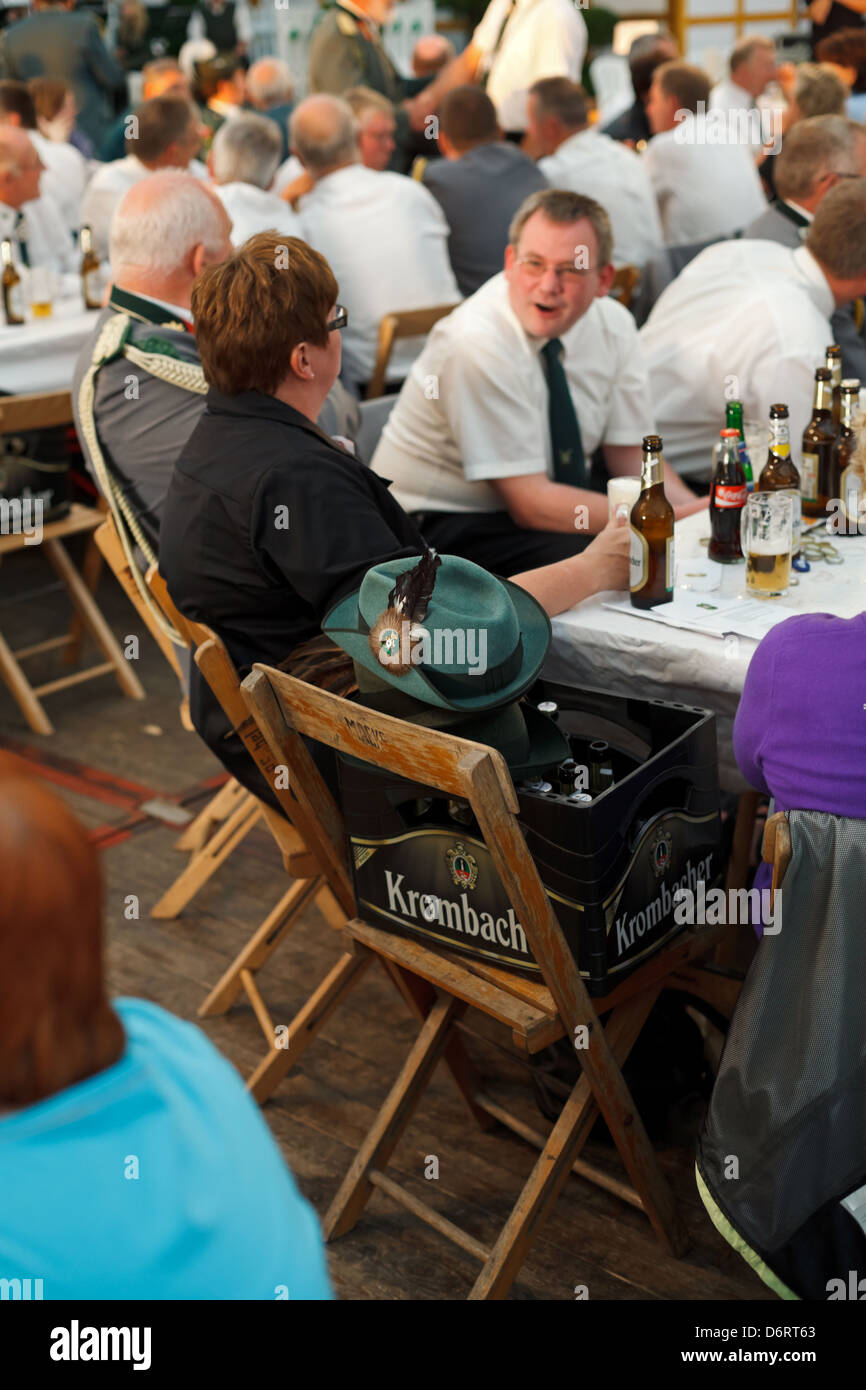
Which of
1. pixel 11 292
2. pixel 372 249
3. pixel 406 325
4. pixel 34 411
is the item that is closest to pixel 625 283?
pixel 406 325

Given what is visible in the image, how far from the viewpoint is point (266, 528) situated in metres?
2.13

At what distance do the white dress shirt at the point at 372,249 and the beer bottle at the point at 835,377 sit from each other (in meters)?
2.27

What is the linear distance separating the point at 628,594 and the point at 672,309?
1497 millimetres

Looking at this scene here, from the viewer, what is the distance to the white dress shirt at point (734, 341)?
3.17 metres

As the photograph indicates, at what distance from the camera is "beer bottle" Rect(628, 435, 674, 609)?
2.25m

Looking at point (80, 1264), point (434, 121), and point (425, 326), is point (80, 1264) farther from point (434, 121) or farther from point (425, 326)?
point (434, 121)

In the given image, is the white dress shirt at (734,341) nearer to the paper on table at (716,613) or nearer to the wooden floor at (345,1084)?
the paper on table at (716,613)

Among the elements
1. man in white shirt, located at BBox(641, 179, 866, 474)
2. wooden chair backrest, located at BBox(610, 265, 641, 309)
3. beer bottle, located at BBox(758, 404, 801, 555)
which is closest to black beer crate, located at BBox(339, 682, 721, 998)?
beer bottle, located at BBox(758, 404, 801, 555)

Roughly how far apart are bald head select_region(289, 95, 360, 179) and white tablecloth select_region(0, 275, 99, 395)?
1063mm

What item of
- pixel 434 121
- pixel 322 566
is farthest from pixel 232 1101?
pixel 434 121

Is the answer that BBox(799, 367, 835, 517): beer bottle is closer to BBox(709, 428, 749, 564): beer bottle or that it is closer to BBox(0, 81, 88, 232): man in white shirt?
BBox(709, 428, 749, 564): beer bottle

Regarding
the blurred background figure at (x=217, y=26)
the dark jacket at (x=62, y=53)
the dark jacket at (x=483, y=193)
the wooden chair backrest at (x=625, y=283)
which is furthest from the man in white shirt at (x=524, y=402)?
the blurred background figure at (x=217, y=26)

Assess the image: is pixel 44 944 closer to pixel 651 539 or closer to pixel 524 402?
pixel 651 539
